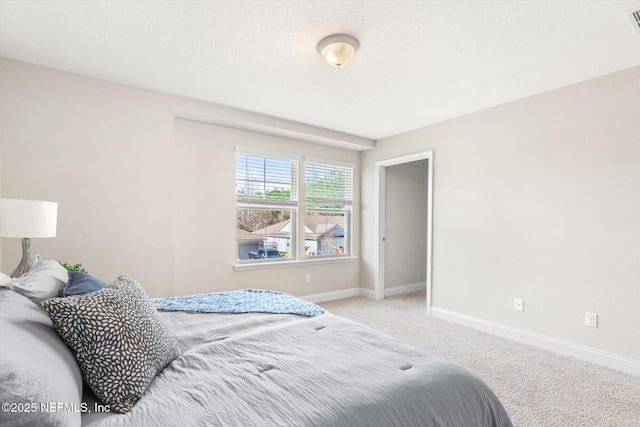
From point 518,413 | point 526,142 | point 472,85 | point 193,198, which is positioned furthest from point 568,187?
point 193,198

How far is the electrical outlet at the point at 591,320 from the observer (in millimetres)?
2816

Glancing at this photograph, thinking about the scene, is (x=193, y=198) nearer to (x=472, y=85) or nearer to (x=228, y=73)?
(x=228, y=73)

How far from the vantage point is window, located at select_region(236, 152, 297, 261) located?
4137 mm

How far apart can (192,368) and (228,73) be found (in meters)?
2.39

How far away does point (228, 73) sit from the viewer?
111 inches

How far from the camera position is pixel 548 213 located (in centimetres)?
314

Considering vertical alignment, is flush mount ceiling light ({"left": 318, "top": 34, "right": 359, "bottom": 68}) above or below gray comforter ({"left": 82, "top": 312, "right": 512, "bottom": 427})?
above

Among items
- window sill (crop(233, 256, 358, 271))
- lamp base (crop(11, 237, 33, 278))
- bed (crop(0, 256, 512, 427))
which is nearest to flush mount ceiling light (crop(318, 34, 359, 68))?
bed (crop(0, 256, 512, 427))

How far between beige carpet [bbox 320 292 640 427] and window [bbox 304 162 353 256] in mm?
1351

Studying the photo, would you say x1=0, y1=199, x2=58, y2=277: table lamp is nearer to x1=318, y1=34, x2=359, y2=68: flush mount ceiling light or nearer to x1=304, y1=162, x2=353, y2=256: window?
x1=318, y1=34, x2=359, y2=68: flush mount ceiling light

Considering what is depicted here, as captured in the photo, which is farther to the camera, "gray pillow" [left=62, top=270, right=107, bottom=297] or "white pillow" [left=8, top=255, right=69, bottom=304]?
"gray pillow" [left=62, top=270, right=107, bottom=297]

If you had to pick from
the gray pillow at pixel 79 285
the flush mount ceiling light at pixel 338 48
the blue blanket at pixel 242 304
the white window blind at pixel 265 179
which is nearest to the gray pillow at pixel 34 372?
the gray pillow at pixel 79 285

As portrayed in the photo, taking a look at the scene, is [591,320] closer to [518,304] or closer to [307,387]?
[518,304]

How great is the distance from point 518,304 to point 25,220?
4.20 metres
